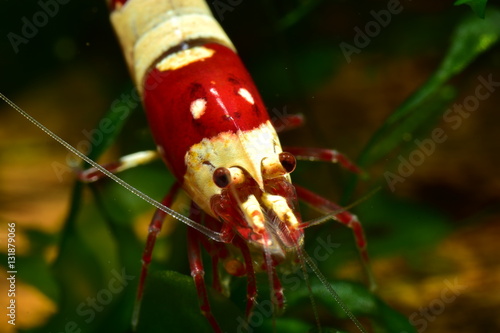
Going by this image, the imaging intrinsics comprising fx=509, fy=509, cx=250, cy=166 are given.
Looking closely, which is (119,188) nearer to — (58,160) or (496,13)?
(58,160)

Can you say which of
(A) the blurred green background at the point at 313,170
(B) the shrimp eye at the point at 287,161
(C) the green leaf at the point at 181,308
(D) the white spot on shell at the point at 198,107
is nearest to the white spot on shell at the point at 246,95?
(D) the white spot on shell at the point at 198,107

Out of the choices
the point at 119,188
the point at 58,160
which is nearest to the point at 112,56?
the point at 58,160

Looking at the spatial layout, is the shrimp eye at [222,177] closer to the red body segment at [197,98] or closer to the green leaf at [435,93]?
the red body segment at [197,98]

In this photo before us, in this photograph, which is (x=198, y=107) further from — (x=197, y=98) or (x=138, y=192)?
(x=138, y=192)

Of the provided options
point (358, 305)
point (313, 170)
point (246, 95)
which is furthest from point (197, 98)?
point (358, 305)

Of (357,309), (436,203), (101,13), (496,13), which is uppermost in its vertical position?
(101,13)

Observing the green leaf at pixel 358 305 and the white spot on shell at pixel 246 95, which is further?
the white spot on shell at pixel 246 95
